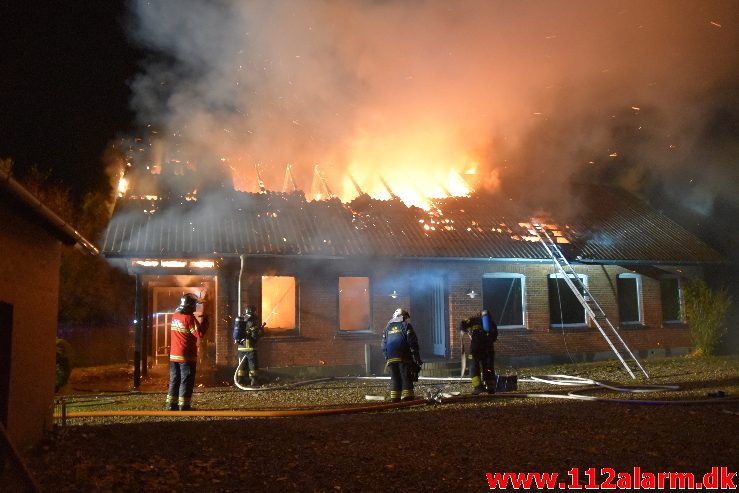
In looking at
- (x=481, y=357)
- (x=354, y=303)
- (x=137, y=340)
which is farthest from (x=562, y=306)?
(x=137, y=340)

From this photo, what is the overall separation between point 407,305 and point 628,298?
281 inches

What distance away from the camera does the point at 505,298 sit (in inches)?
602

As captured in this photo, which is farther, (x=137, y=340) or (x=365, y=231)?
(x=365, y=231)

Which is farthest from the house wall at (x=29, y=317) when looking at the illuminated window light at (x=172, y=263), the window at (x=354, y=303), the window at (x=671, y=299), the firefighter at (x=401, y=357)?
the window at (x=671, y=299)

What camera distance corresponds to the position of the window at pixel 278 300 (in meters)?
13.6

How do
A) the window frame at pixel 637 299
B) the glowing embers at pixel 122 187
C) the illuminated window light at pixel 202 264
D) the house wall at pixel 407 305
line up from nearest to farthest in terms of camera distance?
the illuminated window light at pixel 202 264, the house wall at pixel 407 305, the glowing embers at pixel 122 187, the window frame at pixel 637 299

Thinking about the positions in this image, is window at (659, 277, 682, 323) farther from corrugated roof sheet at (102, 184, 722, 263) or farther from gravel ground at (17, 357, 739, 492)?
gravel ground at (17, 357, 739, 492)

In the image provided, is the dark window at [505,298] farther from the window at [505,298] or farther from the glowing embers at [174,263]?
the glowing embers at [174,263]

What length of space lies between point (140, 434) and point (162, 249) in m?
6.34

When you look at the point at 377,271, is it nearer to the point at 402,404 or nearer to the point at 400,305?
the point at 400,305

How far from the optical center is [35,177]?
22266 mm

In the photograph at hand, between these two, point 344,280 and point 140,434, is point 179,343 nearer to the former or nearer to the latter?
point 140,434

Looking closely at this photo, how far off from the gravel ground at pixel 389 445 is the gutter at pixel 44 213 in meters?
2.18

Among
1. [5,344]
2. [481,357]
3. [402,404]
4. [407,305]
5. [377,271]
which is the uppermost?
A: [377,271]
